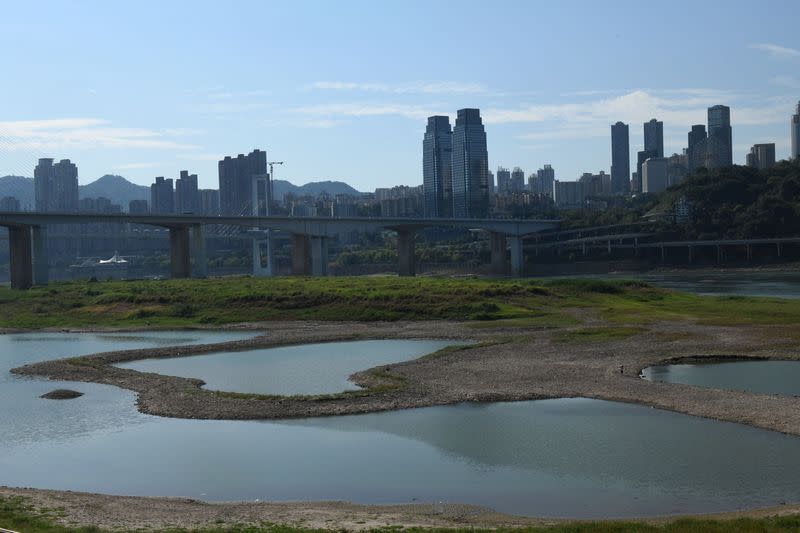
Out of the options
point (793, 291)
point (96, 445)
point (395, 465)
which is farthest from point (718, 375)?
point (793, 291)

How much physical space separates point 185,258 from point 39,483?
68623 mm

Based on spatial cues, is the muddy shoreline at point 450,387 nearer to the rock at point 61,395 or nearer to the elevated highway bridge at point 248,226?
the rock at point 61,395

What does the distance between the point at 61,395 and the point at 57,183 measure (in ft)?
460

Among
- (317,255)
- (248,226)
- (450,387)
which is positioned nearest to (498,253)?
(317,255)

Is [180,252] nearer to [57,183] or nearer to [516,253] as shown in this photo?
[516,253]

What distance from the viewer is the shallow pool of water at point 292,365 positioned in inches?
1113

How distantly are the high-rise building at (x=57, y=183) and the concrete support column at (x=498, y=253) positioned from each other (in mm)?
69398

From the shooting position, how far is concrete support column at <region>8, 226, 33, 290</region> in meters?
73.9

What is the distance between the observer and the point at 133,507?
1562 cm

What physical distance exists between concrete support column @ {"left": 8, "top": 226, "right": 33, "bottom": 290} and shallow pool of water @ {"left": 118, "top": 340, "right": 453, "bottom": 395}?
1649 inches

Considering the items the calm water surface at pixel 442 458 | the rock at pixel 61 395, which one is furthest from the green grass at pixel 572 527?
the rock at pixel 61 395

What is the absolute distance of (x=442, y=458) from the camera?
18844mm

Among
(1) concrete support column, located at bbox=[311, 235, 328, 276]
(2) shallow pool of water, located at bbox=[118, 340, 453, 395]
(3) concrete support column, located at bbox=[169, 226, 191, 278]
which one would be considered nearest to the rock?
(2) shallow pool of water, located at bbox=[118, 340, 453, 395]

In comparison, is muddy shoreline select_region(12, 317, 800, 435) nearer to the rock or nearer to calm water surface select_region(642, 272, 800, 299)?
the rock
